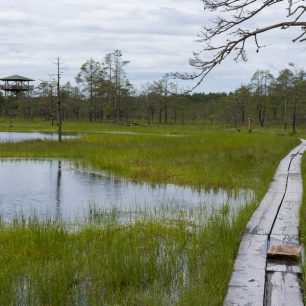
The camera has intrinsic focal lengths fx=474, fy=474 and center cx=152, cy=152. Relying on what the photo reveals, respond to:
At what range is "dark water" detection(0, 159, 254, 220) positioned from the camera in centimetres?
1226

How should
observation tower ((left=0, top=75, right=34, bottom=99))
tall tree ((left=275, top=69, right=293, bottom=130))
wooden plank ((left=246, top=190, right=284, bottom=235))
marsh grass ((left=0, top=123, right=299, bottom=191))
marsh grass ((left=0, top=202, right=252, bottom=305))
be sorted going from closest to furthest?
marsh grass ((left=0, top=202, right=252, bottom=305)) → wooden plank ((left=246, top=190, right=284, bottom=235)) → marsh grass ((left=0, top=123, right=299, bottom=191)) → tall tree ((left=275, top=69, right=293, bottom=130)) → observation tower ((left=0, top=75, right=34, bottom=99))

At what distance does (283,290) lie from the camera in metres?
5.48

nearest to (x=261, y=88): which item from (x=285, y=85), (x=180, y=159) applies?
(x=285, y=85)

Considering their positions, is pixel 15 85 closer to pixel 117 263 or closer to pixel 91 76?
pixel 91 76

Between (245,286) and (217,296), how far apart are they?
1.61 feet

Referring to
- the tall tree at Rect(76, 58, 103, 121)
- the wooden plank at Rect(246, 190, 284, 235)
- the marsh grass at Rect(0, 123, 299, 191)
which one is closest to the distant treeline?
the tall tree at Rect(76, 58, 103, 121)

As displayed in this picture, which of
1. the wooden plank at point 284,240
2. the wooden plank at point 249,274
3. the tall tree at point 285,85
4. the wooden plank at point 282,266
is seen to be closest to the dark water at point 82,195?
the wooden plank at point 284,240

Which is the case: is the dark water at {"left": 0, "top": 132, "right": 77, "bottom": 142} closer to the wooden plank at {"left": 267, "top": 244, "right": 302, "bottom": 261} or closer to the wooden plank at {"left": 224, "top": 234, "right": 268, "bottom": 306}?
the wooden plank at {"left": 224, "top": 234, "right": 268, "bottom": 306}

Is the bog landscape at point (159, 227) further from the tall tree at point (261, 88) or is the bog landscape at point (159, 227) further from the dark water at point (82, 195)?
the tall tree at point (261, 88)

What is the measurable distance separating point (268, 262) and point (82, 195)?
8.83 meters

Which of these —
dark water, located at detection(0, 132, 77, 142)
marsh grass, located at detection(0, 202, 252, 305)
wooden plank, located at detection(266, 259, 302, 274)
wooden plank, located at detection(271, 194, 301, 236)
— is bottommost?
dark water, located at detection(0, 132, 77, 142)

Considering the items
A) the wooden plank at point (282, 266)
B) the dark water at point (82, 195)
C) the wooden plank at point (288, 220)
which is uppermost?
the wooden plank at point (288, 220)

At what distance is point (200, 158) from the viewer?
22234 millimetres

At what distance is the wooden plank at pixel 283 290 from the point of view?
16.9 ft
